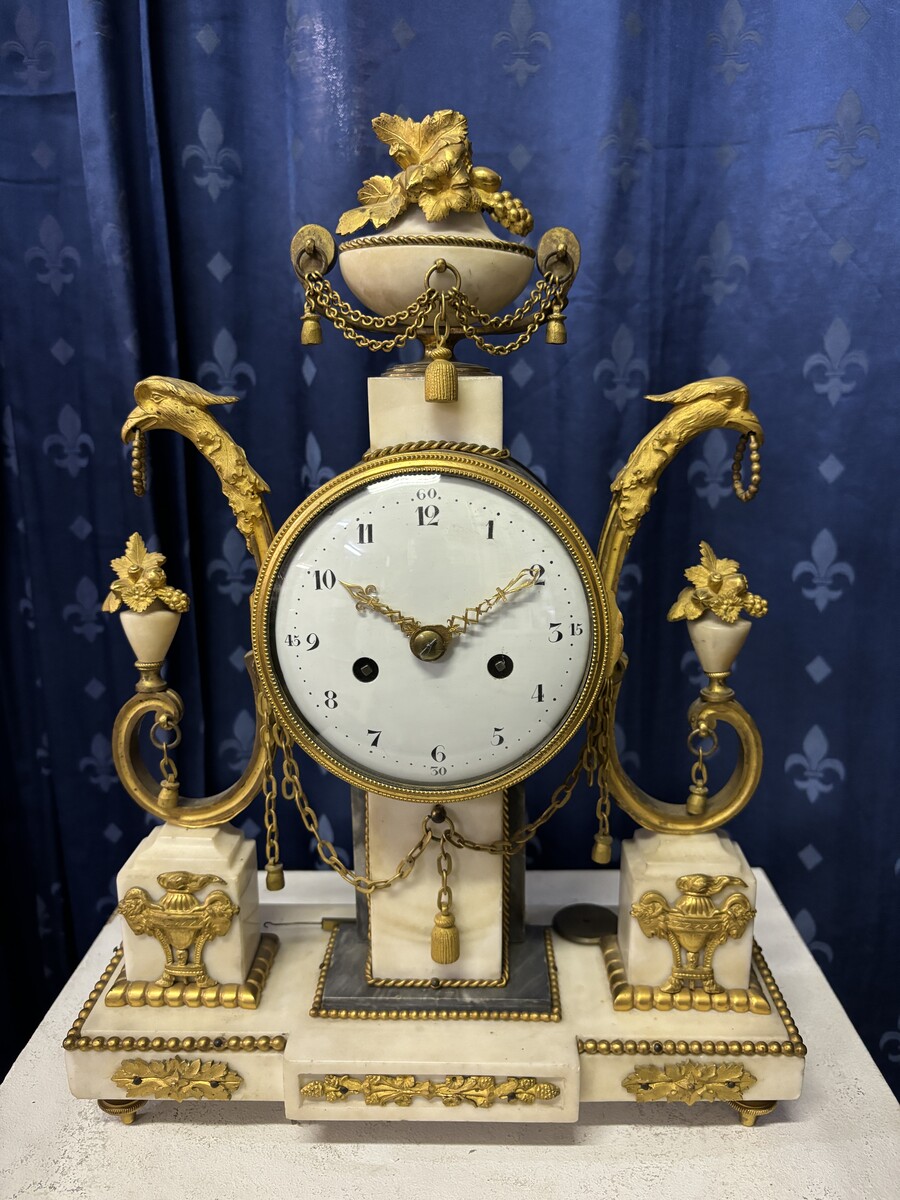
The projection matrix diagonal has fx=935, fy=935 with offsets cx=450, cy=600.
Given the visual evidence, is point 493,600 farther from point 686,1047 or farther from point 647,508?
point 686,1047

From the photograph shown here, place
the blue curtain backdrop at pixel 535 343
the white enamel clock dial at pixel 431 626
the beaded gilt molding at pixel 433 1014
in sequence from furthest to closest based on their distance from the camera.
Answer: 1. the blue curtain backdrop at pixel 535 343
2. the beaded gilt molding at pixel 433 1014
3. the white enamel clock dial at pixel 431 626

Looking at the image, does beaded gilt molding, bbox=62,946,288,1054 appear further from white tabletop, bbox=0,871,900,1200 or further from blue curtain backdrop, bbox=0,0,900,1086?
blue curtain backdrop, bbox=0,0,900,1086

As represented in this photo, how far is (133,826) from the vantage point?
4.90 ft

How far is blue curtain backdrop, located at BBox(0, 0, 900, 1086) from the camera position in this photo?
48.2 inches

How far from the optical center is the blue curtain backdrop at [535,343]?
48.2 inches

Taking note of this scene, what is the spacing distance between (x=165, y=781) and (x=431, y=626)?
15.1 inches

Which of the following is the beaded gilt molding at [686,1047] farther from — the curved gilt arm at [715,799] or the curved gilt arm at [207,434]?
the curved gilt arm at [207,434]

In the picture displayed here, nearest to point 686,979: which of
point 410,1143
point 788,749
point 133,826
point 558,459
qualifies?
point 410,1143

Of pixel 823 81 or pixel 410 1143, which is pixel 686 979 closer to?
pixel 410 1143

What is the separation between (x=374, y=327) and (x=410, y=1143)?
33.2 inches

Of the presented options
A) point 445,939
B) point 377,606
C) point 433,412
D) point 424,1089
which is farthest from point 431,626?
point 424,1089

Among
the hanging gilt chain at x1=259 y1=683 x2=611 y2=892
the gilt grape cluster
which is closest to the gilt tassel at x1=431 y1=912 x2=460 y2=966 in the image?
the hanging gilt chain at x1=259 y1=683 x2=611 y2=892

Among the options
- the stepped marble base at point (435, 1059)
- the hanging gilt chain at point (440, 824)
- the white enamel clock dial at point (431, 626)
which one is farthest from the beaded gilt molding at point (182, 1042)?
the white enamel clock dial at point (431, 626)

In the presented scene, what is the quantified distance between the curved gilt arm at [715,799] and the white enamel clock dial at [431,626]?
0.14 m
